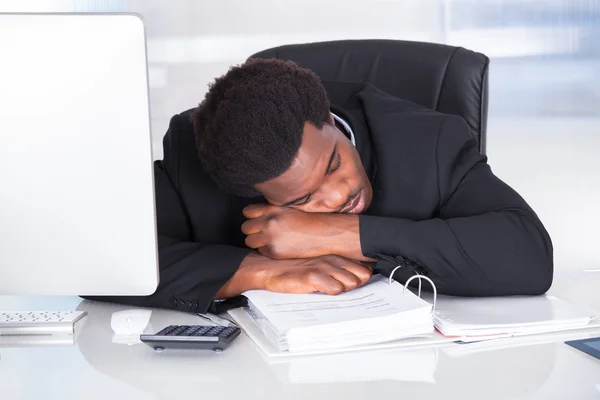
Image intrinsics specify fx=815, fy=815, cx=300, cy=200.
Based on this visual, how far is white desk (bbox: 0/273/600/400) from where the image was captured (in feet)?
3.16

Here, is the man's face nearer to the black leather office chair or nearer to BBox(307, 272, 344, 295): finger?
BBox(307, 272, 344, 295): finger

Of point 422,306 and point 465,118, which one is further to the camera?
point 465,118

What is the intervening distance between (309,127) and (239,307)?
34cm

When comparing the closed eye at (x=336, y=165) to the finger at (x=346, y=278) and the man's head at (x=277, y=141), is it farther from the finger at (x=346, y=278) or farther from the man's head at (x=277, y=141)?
the finger at (x=346, y=278)

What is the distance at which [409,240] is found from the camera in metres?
1.40

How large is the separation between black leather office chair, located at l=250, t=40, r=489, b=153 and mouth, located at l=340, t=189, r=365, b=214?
44cm

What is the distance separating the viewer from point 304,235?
4.73ft

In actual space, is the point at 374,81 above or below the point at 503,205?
above

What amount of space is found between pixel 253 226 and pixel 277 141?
7.7 inches

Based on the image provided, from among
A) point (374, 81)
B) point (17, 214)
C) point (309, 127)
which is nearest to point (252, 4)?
point (374, 81)

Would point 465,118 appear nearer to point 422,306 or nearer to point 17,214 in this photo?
point 422,306

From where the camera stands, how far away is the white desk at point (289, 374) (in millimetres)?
964

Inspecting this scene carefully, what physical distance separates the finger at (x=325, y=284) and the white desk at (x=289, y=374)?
0.18 metres

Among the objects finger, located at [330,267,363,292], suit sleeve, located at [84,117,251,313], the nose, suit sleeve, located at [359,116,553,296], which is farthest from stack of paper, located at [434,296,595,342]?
suit sleeve, located at [84,117,251,313]
